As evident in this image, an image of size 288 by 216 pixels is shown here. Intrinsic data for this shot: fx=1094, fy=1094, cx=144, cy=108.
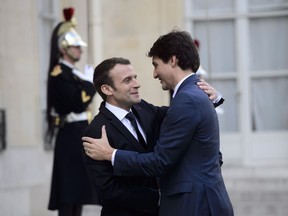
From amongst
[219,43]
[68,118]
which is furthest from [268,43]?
[68,118]

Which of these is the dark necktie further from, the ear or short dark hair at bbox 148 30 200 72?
short dark hair at bbox 148 30 200 72

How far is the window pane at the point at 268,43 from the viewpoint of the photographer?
12.5 metres

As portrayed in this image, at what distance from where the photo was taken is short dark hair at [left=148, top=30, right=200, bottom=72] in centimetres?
523

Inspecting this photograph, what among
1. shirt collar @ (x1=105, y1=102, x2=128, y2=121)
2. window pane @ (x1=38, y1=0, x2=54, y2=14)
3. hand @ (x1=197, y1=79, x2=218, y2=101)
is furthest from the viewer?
window pane @ (x1=38, y1=0, x2=54, y2=14)

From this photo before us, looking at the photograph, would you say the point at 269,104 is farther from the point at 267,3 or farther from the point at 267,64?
the point at 267,3

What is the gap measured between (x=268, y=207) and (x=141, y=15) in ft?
8.41

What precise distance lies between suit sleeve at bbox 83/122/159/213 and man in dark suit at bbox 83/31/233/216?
7 centimetres

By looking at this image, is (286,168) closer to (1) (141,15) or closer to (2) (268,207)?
(2) (268,207)

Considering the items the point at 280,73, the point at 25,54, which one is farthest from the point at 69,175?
the point at 280,73

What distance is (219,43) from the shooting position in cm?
1250

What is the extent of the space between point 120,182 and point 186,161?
353 mm

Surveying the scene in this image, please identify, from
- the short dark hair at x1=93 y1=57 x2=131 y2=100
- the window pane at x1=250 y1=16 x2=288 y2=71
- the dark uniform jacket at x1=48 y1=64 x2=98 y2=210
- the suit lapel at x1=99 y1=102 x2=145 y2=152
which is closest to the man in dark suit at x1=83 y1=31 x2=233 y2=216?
the suit lapel at x1=99 y1=102 x2=145 y2=152

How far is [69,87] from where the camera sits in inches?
343

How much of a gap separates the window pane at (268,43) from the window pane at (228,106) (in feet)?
1.15
